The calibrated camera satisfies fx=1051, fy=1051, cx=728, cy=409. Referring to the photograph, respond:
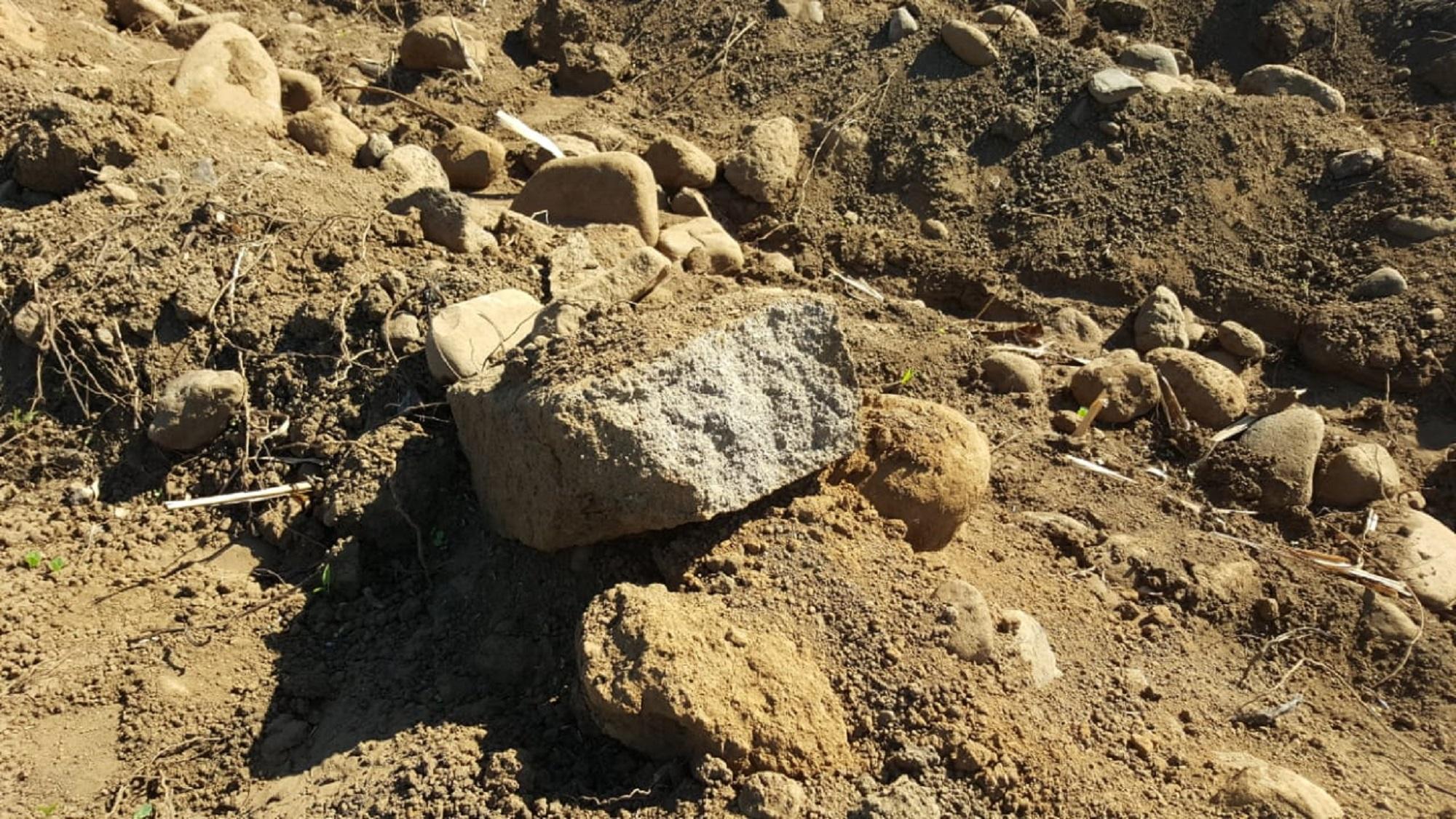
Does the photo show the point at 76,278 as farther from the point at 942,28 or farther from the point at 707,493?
the point at 942,28

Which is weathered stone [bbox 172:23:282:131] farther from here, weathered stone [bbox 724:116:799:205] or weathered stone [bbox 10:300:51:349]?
weathered stone [bbox 724:116:799:205]

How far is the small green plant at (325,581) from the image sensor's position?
3.31 meters

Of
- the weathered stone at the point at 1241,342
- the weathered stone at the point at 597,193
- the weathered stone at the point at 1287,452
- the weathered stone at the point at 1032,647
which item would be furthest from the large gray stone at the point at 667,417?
the weathered stone at the point at 1241,342

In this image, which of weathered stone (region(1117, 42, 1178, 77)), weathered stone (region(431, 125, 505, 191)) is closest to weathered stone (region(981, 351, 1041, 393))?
weathered stone (region(1117, 42, 1178, 77))

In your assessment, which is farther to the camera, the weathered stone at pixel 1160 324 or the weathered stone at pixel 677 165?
the weathered stone at pixel 677 165

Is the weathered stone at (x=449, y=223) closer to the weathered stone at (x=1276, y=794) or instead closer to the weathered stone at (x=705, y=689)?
the weathered stone at (x=705, y=689)

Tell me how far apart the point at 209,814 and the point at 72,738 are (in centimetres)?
51

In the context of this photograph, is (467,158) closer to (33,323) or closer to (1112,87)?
(33,323)

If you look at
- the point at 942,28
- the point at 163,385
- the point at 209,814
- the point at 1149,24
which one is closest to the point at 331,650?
the point at 209,814

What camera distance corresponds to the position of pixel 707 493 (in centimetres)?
291

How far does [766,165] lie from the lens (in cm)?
541

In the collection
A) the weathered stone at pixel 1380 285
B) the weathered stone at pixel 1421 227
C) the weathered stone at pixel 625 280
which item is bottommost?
the weathered stone at pixel 625 280

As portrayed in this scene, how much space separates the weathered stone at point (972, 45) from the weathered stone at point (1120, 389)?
7.33ft

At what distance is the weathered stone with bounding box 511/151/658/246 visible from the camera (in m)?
4.68
